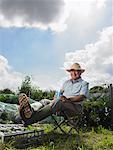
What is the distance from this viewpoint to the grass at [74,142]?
4977 millimetres

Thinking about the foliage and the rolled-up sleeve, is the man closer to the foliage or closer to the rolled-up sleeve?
the rolled-up sleeve

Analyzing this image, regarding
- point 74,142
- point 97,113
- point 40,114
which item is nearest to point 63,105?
point 40,114

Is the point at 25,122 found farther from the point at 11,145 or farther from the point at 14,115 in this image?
the point at 14,115

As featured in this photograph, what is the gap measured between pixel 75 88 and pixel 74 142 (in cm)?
81

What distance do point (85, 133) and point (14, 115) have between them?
1.48 meters

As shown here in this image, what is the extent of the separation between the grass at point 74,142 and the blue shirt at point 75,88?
64 cm

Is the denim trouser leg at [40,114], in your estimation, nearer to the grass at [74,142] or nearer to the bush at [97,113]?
the grass at [74,142]

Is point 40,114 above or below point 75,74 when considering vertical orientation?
below

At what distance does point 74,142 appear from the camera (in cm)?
525

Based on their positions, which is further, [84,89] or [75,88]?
[75,88]

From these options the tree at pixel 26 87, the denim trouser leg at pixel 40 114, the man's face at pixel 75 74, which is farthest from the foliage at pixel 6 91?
the denim trouser leg at pixel 40 114

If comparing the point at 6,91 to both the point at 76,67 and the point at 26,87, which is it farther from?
the point at 76,67

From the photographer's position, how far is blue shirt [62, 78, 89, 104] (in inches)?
210

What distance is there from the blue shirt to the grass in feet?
2.12
